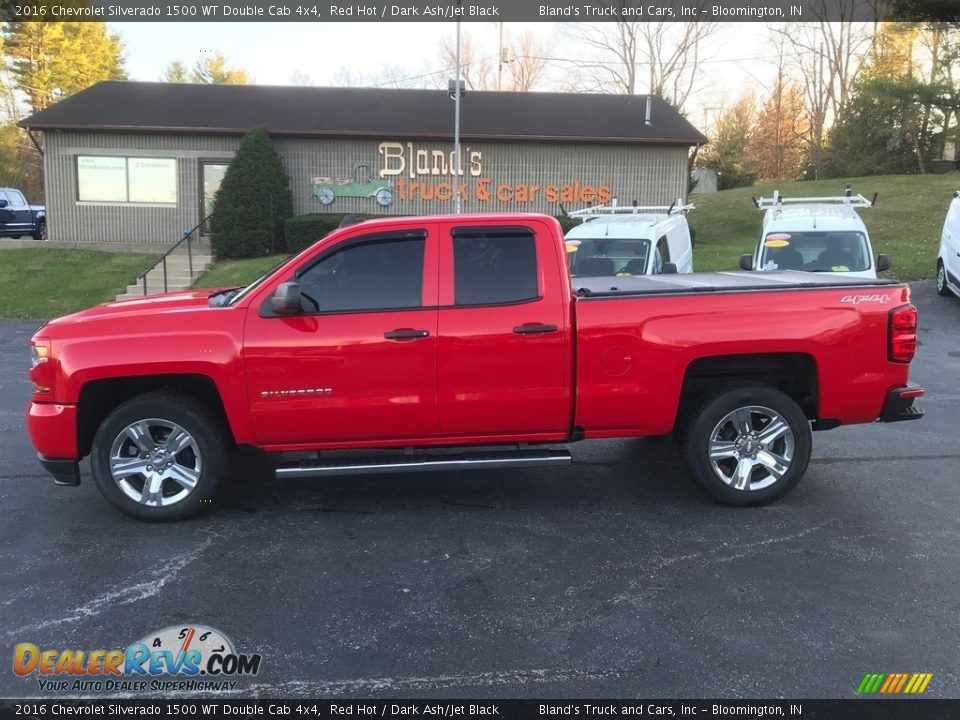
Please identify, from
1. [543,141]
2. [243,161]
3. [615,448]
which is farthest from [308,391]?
[543,141]

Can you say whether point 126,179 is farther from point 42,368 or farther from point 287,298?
point 287,298

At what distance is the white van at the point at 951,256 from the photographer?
581 inches

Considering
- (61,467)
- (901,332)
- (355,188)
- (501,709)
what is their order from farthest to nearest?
1. (355,188)
2. (901,332)
3. (61,467)
4. (501,709)

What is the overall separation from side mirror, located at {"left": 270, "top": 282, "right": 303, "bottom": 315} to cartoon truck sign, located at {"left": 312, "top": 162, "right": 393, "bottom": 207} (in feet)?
63.6

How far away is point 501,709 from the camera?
3236mm

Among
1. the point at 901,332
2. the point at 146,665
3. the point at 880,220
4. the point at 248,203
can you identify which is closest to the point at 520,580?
the point at 146,665

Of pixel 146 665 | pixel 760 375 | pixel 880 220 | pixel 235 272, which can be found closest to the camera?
pixel 146 665

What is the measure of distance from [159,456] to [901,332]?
4827 mm

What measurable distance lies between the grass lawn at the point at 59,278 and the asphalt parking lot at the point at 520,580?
498 inches

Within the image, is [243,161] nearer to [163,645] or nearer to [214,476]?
[214,476]

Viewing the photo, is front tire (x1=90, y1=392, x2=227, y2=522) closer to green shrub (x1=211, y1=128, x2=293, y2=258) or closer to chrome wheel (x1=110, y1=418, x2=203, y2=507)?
chrome wheel (x1=110, y1=418, x2=203, y2=507)

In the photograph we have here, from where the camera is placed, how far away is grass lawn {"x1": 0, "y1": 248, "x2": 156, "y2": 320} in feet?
57.7

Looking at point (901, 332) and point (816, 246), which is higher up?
point (816, 246)

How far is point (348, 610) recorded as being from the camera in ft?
13.3
